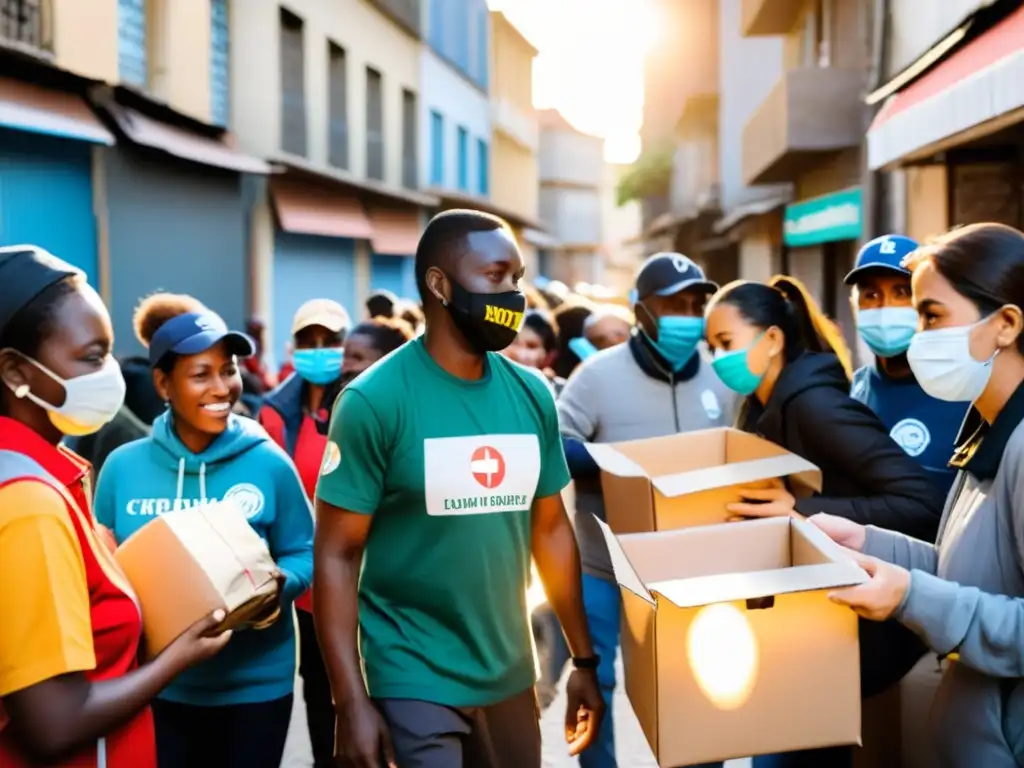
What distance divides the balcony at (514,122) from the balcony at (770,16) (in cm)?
1530

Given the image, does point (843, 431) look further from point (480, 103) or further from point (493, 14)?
point (493, 14)

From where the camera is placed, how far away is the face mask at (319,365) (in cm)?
507

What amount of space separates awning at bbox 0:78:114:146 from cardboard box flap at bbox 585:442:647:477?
278 inches

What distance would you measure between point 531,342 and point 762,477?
398cm

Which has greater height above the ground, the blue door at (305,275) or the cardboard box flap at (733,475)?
the blue door at (305,275)

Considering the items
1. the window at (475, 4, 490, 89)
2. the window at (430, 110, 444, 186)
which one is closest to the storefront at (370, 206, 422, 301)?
the window at (430, 110, 444, 186)

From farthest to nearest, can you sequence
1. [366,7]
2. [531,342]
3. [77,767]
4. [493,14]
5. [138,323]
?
[493,14], [366,7], [531,342], [138,323], [77,767]

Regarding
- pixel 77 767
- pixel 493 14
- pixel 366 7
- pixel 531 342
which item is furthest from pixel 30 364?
pixel 493 14

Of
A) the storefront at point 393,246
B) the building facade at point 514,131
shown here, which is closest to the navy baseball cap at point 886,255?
the storefront at point 393,246

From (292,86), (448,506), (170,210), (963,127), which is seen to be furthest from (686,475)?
(292,86)

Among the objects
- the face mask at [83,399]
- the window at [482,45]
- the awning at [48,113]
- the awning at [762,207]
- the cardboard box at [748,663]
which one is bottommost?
the cardboard box at [748,663]

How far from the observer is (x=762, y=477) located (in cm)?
323

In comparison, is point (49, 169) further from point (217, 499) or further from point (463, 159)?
point (463, 159)

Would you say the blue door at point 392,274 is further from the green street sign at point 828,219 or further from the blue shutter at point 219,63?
the green street sign at point 828,219
